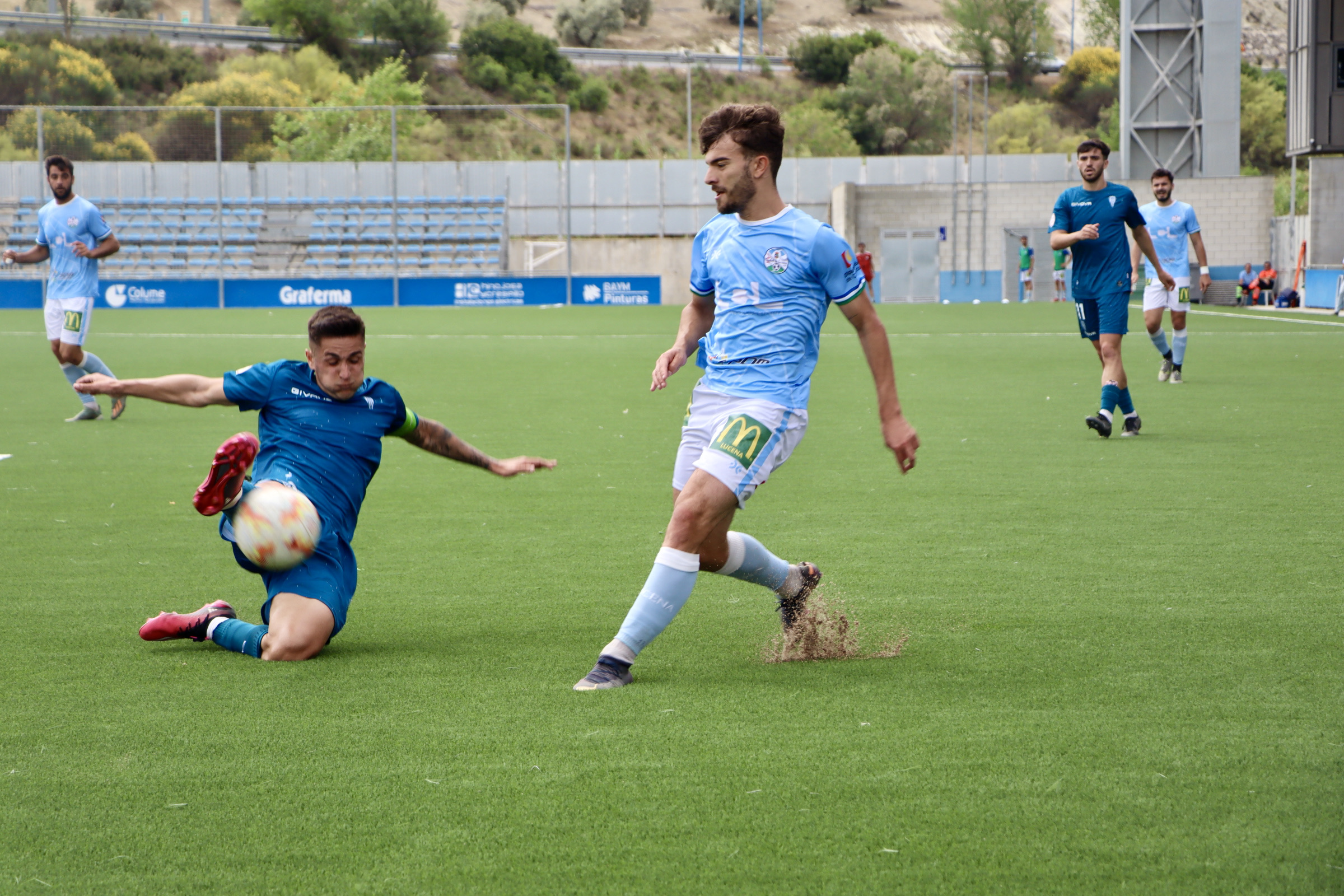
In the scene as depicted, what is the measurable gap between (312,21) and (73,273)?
76.7m

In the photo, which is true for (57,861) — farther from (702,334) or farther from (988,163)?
(988,163)

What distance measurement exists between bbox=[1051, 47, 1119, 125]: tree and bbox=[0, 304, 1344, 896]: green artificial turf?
100326 millimetres

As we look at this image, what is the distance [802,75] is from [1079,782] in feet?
336

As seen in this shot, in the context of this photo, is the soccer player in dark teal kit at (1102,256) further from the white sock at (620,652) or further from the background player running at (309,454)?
the white sock at (620,652)

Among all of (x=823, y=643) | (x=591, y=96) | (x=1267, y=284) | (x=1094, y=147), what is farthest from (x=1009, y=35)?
(x=823, y=643)

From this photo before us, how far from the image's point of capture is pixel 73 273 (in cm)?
1270

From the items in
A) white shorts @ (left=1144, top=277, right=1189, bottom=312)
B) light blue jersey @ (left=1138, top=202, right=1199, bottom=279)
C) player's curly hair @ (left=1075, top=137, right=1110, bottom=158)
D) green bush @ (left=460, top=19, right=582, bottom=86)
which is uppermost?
green bush @ (left=460, top=19, right=582, bottom=86)

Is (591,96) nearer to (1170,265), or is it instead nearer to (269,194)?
(269,194)

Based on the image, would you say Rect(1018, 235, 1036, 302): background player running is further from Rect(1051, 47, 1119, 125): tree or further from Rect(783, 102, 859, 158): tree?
Rect(1051, 47, 1119, 125): tree

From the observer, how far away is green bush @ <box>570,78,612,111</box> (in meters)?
86.4

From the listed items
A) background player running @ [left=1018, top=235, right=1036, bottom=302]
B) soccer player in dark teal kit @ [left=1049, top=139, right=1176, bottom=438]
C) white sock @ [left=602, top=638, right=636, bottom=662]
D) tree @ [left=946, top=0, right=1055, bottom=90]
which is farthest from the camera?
tree @ [left=946, top=0, right=1055, bottom=90]

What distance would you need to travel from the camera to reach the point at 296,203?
149ft

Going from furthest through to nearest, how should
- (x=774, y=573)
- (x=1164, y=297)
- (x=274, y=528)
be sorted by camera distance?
(x=1164, y=297) → (x=774, y=573) → (x=274, y=528)

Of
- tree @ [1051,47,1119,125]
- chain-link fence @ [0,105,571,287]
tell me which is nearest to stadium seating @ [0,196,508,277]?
chain-link fence @ [0,105,571,287]
